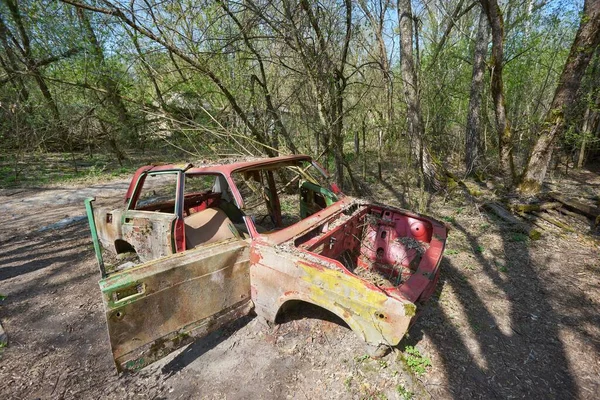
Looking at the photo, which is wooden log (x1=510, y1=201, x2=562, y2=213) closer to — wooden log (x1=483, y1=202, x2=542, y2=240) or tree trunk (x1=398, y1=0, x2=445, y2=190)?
wooden log (x1=483, y1=202, x2=542, y2=240)

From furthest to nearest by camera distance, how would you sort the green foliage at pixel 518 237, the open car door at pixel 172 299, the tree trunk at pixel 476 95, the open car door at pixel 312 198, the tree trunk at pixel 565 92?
the tree trunk at pixel 476 95
the tree trunk at pixel 565 92
the green foliage at pixel 518 237
the open car door at pixel 312 198
the open car door at pixel 172 299

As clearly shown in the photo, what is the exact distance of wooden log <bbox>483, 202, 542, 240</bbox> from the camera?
4.70 m

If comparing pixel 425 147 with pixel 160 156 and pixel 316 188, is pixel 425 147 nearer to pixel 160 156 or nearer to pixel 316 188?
pixel 316 188

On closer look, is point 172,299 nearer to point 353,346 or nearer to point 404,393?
point 353,346

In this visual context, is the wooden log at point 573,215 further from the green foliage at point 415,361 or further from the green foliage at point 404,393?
the green foliage at point 404,393

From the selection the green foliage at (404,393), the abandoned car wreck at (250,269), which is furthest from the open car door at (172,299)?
the green foliage at (404,393)

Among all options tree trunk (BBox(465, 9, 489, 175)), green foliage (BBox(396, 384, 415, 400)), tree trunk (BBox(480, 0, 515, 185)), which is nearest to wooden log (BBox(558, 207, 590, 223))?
tree trunk (BBox(480, 0, 515, 185))

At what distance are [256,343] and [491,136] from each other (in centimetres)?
1439

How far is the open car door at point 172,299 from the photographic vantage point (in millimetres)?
2088

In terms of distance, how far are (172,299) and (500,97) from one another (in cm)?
795

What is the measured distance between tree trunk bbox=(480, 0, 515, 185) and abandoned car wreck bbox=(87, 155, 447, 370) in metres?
5.13

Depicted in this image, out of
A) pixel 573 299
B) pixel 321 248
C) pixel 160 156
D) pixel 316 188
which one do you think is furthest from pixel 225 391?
pixel 160 156

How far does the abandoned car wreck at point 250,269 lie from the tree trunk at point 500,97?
16.8ft

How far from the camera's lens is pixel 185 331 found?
2375 mm
